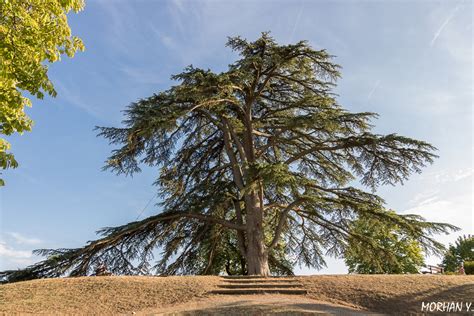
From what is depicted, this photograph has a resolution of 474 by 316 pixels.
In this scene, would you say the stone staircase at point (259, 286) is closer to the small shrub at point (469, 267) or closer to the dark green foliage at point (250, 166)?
the dark green foliage at point (250, 166)

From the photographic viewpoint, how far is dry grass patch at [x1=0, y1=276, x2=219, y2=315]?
31.7 ft

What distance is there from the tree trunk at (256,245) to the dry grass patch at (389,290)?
2.71 meters

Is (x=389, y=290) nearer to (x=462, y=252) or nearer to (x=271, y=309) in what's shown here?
(x=271, y=309)

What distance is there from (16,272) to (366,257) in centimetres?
1466

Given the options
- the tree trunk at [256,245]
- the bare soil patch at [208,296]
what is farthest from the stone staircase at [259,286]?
the tree trunk at [256,245]

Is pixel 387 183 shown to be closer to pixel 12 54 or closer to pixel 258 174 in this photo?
pixel 258 174

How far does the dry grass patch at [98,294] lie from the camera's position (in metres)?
9.66

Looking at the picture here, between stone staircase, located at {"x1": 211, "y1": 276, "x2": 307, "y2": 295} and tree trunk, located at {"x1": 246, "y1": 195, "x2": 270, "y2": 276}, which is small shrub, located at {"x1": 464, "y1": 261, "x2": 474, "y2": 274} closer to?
tree trunk, located at {"x1": 246, "y1": 195, "x2": 270, "y2": 276}

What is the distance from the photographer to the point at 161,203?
18391mm

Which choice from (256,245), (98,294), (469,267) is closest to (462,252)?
(469,267)

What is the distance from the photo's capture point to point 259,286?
1209 centimetres

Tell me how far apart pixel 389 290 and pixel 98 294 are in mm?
9134

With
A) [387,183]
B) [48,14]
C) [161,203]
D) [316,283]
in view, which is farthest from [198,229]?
[48,14]

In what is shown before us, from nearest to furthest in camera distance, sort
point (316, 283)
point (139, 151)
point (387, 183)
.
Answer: point (316, 283) → point (387, 183) → point (139, 151)
